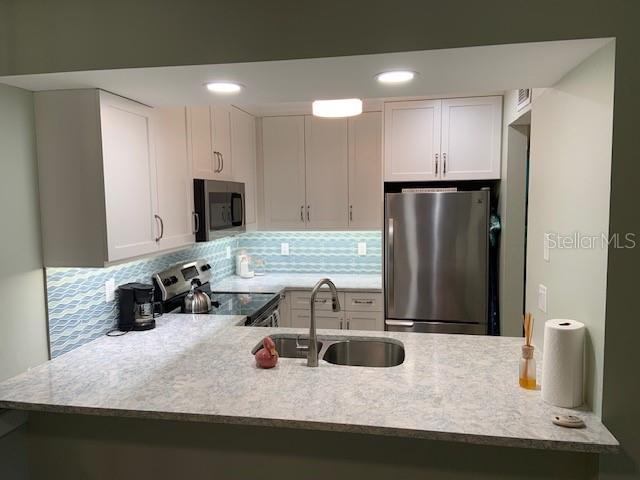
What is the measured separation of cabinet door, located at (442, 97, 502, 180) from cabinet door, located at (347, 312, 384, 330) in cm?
127

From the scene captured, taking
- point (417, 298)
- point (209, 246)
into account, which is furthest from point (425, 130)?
point (209, 246)

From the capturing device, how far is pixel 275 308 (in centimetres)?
353

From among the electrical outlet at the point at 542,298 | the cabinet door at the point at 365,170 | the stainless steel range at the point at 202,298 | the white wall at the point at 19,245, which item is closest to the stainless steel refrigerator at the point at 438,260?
the cabinet door at the point at 365,170

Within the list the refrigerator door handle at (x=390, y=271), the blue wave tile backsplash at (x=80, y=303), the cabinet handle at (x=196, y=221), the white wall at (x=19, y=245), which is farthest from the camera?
the refrigerator door handle at (x=390, y=271)

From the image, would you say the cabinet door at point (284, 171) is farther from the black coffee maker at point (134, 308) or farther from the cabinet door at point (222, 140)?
the black coffee maker at point (134, 308)

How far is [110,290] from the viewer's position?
97.3 inches

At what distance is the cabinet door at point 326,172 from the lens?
4.04m

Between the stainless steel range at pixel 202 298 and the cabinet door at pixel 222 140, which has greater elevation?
the cabinet door at pixel 222 140

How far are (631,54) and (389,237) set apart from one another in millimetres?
2262

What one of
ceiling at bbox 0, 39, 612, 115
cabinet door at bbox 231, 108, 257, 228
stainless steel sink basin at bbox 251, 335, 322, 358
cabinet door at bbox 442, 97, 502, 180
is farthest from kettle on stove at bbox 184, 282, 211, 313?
cabinet door at bbox 442, 97, 502, 180

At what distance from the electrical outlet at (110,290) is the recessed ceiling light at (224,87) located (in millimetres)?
1243

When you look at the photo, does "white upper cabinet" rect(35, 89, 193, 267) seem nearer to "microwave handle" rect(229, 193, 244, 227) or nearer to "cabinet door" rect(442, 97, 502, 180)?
"microwave handle" rect(229, 193, 244, 227)

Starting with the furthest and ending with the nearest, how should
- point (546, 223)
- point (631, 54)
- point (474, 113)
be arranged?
1. point (474, 113)
2. point (546, 223)
3. point (631, 54)

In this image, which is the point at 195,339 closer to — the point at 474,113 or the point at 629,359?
the point at 629,359
